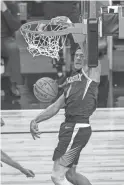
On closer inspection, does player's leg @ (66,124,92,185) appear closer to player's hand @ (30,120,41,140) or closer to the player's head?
player's hand @ (30,120,41,140)

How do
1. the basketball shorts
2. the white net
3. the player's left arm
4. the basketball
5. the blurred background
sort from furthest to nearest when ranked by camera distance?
the blurred background < the white net < the basketball < the player's left arm < the basketball shorts

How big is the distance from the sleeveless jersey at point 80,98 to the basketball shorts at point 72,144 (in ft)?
0.24

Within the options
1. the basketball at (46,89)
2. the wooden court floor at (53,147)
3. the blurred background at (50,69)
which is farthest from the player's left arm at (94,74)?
the blurred background at (50,69)

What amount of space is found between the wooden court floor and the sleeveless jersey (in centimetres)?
127

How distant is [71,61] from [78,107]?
7.59 meters

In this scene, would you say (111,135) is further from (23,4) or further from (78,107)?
(23,4)

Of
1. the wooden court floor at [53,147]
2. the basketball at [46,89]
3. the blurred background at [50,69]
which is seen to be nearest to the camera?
the basketball at [46,89]

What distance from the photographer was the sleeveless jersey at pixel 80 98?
18.4ft

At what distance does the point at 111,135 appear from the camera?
27.9 ft

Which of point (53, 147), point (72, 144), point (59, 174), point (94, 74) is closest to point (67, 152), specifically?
point (72, 144)

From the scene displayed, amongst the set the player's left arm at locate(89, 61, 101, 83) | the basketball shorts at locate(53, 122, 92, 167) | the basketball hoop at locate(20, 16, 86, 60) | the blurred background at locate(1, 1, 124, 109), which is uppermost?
the basketball hoop at locate(20, 16, 86, 60)

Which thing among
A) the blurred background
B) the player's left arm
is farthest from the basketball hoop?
the blurred background

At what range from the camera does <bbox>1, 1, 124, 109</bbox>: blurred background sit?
1080 cm

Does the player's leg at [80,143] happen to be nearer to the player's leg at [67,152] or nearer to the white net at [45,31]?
the player's leg at [67,152]
